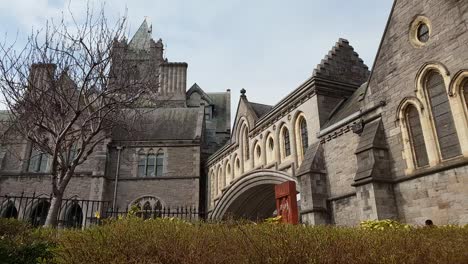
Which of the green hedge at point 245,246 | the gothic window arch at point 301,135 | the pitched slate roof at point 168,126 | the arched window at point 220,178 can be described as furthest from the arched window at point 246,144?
the green hedge at point 245,246

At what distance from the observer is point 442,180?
31.0 ft

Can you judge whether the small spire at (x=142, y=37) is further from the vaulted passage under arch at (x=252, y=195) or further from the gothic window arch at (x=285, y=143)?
the gothic window arch at (x=285, y=143)

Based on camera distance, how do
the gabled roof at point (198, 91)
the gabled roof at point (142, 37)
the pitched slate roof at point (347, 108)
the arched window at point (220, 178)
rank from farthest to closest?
the gabled roof at point (142, 37) → the gabled roof at point (198, 91) → the arched window at point (220, 178) → the pitched slate roof at point (347, 108)

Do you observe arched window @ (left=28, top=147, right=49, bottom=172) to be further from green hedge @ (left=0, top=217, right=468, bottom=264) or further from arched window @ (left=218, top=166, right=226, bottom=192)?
green hedge @ (left=0, top=217, right=468, bottom=264)

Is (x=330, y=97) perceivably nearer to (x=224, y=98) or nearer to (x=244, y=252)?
(x=244, y=252)

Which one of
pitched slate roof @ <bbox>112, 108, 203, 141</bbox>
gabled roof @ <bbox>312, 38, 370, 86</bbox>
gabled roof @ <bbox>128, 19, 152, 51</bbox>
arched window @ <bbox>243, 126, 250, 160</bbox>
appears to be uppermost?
gabled roof @ <bbox>128, 19, 152, 51</bbox>

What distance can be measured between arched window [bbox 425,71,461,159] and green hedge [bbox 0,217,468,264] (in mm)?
5042

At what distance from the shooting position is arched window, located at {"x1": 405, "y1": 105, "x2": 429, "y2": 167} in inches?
408

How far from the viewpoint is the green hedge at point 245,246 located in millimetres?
4156

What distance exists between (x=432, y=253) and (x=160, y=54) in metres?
41.9

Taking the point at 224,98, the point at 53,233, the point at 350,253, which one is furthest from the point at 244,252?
the point at 224,98

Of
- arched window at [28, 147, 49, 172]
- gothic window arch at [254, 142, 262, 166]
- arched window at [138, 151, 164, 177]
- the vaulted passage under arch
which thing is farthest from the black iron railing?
gothic window arch at [254, 142, 262, 166]

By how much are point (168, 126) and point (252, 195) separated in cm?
1362

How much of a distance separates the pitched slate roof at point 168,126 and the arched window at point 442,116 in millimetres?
21100
